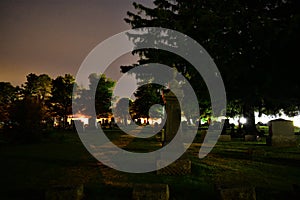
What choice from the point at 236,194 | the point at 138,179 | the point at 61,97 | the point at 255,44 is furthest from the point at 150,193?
the point at 61,97

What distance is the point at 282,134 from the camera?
20.7m

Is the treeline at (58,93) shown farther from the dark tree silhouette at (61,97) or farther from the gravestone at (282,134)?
the gravestone at (282,134)

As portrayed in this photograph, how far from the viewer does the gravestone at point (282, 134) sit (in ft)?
66.7

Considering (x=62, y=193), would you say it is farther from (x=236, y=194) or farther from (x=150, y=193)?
(x=236, y=194)

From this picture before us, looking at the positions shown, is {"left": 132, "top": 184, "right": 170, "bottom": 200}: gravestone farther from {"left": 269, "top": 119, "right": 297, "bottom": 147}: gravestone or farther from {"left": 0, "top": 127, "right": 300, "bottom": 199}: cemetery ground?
{"left": 269, "top": 119, "right": 297, "bottom": 147}: gravestone

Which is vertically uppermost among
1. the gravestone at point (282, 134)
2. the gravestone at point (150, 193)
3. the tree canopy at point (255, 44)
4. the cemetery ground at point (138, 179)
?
the tree canopy at point (255, 44)

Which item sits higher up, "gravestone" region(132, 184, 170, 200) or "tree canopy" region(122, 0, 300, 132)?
"tree canopy" region(122, 0, 300, 132)

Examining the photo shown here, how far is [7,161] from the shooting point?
12.2 m

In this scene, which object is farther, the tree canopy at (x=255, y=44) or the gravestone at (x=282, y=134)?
the gravestone at (x=282, y=134)

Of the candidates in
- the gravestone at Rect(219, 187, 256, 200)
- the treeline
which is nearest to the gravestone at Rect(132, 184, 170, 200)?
the gravestone at Rect(219, 187, 256, 200)

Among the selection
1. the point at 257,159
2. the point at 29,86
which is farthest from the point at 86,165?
the point at 29,86

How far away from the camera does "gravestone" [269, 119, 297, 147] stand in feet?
66.7

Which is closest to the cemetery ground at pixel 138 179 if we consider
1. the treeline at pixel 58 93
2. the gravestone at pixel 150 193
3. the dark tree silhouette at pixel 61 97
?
the gravestone at pixel 150 193

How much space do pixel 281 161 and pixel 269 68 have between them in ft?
14.5
